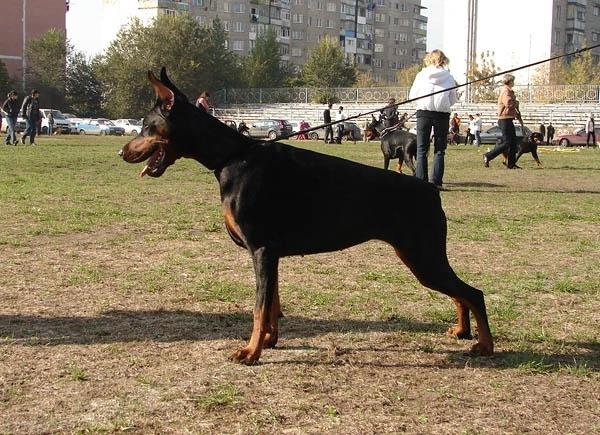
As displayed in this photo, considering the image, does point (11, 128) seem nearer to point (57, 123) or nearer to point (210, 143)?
point (210, 143)

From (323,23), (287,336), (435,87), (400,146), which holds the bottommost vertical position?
(287,336)

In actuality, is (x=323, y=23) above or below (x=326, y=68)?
above

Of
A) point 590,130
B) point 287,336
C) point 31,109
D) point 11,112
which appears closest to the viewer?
point 287,336

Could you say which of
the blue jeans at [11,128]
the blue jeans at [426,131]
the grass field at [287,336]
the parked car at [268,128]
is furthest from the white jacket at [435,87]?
the parked car at [268,128]

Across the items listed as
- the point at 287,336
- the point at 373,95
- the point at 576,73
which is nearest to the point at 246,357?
the point at 287,336

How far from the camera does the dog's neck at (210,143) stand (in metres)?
4.56

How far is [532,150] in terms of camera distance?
22156 mm

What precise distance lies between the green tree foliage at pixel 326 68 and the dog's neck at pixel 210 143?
315 feet

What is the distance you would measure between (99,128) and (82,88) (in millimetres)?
27976

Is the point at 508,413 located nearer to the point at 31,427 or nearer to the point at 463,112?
the point at 31,427

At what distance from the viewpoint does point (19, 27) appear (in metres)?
89.9

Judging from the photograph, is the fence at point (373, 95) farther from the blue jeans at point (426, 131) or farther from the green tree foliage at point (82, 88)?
the blue jeans at point (426, 131)

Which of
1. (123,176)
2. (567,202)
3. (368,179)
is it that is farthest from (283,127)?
(368,179)

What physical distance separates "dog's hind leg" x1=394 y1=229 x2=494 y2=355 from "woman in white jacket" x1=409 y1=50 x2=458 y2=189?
23.5 ft
